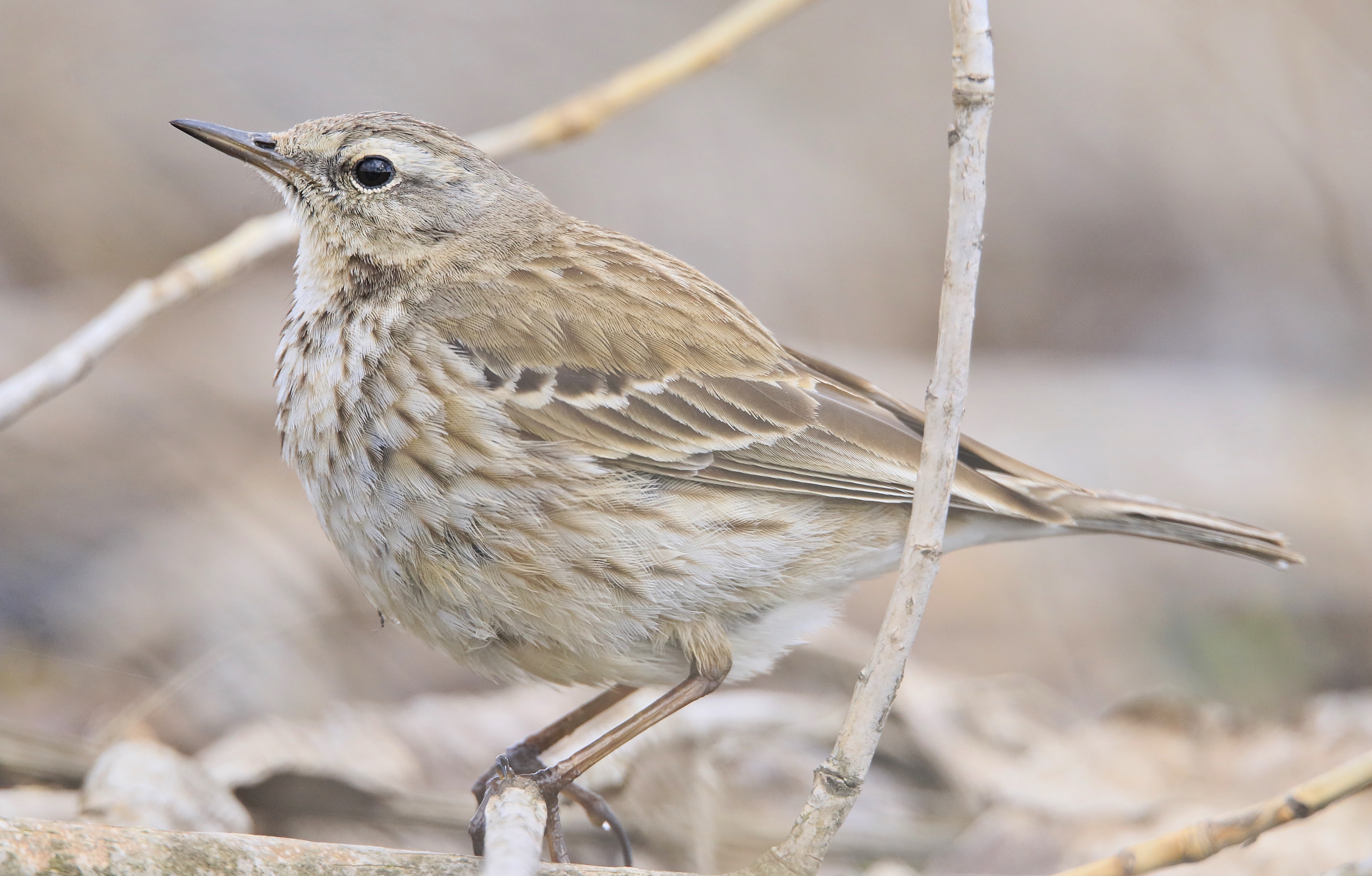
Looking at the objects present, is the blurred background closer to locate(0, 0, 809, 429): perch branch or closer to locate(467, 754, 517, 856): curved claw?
locate(0, 0, 809, 429): perch branch

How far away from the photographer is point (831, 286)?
882cm

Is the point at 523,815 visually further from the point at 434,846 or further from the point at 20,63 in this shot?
the point at 20,63

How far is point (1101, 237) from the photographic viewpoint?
960cm

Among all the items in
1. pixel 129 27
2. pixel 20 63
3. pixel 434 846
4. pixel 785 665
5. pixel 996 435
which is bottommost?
pixel 434 846

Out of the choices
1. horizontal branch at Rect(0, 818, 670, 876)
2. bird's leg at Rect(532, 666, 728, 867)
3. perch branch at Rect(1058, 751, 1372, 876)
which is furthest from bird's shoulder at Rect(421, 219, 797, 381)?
perch branch at Rect(1058, 751, 1372, 876)

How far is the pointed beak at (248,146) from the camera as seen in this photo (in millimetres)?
3629

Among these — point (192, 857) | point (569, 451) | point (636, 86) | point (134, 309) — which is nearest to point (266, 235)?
point (134, 309)

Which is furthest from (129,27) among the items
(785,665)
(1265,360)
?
Result: (1265,360)

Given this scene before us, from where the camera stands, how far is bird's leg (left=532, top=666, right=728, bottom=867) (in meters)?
3.30

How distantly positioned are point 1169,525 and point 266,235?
9.50ft

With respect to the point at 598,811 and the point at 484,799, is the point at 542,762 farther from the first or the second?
the point at 484,799

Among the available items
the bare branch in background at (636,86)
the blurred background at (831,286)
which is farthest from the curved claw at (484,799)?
the bare branch in background at (636,86)

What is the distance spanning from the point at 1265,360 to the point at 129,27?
7.30 m

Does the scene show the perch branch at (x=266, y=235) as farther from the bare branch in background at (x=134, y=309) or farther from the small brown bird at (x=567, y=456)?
the small brown bird at (x=567, y=456)
